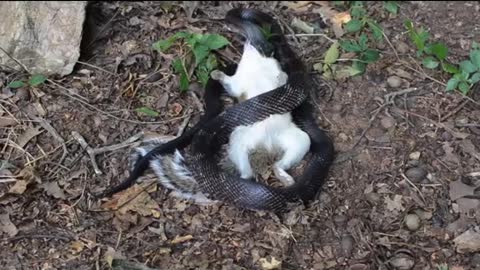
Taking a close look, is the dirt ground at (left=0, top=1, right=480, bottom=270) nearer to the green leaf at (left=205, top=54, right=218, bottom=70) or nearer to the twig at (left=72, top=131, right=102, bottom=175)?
the twig at (left=72, top=131, right=102, bottom=175)

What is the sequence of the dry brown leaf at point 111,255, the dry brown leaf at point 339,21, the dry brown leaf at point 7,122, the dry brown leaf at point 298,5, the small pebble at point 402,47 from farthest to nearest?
1. the dry brown leaf at point 298,5
2. the dry brown leaf at point 339,21
3. the small pebble at point 402,47
4. the dry brown leaf at point 7,122
5. the dry brown leaf at point 111,255

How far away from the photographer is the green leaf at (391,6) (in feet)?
18.6

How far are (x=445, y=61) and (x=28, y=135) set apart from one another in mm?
3030

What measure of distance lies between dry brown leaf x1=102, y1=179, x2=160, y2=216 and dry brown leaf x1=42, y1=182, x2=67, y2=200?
0.88ft

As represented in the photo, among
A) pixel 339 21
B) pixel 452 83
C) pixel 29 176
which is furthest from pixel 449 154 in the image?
pixel 29 176

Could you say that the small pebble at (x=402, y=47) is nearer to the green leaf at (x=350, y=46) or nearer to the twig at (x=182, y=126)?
the green leaf at (x=350, y=46)

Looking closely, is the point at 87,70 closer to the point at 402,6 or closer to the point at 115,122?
the point at 115,122

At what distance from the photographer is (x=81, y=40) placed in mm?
5191

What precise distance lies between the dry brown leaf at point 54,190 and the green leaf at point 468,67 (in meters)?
2.84

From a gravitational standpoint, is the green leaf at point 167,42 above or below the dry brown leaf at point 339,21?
above

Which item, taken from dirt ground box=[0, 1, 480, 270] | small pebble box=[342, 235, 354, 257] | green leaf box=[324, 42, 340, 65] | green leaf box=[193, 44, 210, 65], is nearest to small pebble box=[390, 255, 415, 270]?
dirt ground box=[0, 1, 480, 270]

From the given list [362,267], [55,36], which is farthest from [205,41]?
[362,267]

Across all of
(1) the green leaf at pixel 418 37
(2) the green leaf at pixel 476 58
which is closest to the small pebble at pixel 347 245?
(2) the green leaf at pixel 476 58

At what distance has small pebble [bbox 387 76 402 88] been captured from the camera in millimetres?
5072
